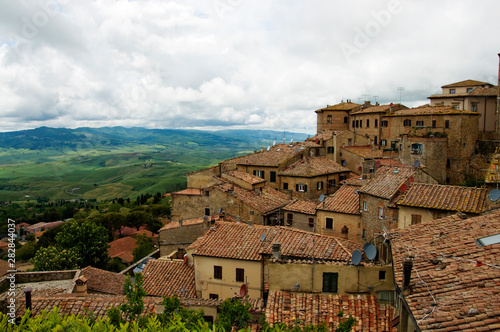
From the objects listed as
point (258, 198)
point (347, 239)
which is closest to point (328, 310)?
point (347, 239)

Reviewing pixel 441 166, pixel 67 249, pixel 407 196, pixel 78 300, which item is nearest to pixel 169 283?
pixel 78 300

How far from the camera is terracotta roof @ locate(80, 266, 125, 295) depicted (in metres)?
27.8

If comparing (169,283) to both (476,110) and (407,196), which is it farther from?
(476,110)

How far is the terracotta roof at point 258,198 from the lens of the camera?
1411 inches

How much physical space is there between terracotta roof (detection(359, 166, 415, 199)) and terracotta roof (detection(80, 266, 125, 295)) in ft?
63.1

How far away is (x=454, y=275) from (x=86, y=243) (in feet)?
145

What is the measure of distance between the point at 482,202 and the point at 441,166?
27801 millimetres

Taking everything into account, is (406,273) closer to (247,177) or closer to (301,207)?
(301,207)

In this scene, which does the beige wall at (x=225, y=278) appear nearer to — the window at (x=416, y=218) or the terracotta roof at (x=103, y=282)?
the terracotta roof at (x=103, y=282)

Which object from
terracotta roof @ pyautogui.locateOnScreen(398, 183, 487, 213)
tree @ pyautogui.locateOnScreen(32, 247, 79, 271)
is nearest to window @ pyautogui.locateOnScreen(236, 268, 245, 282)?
terracotta roof @ pyautogui.locateOnScreen(398, 183, 487, 213)

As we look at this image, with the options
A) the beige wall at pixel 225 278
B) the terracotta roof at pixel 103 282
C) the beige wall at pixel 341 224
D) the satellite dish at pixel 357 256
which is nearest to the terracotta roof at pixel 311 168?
the beige wall at pixel 341 224

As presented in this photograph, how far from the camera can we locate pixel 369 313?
47.1 feet

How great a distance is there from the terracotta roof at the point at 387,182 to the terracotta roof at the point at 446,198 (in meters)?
2.15

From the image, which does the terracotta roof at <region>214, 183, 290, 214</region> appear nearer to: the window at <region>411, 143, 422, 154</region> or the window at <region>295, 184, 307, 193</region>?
the window at <region>295, 184, 307, 193</region>
